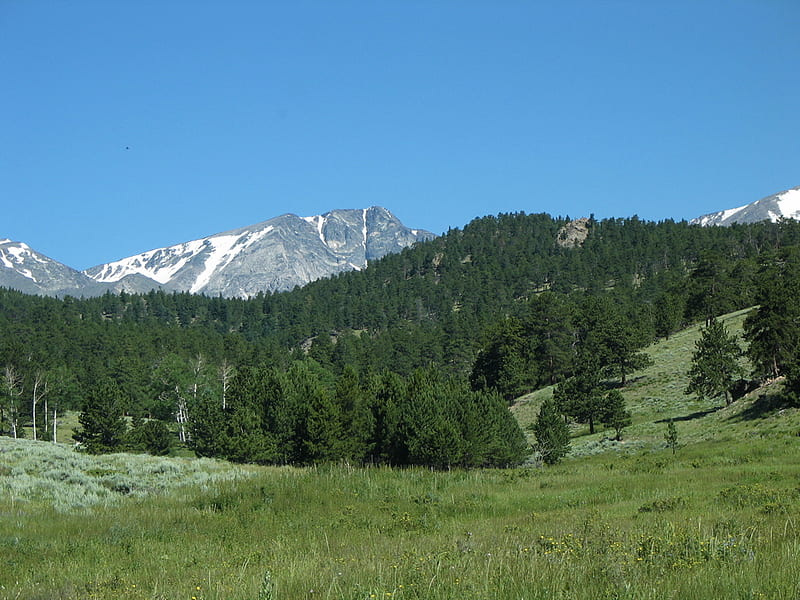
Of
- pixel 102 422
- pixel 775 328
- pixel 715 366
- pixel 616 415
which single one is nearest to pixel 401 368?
pixel 102 422

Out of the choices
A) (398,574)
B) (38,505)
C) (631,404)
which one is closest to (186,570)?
(398,574)

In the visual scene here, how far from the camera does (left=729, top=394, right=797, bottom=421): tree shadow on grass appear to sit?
143 feet

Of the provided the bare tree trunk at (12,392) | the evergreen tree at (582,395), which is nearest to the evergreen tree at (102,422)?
the bare tree trunk at (12,392)

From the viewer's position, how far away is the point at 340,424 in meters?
48.9

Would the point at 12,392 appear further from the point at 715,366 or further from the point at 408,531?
the point at 408,531

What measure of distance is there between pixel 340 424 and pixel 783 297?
3665 cm

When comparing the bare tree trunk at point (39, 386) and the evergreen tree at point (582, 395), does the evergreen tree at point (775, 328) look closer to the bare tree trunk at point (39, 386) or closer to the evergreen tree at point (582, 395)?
the evergreen tree at point (582, 395)

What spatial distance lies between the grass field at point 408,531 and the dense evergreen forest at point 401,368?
19483mm

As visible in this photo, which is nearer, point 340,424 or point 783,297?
point 340,424

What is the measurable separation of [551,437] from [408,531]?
34.1 meters

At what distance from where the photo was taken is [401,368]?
425ft

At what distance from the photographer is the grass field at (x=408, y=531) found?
24.3ft

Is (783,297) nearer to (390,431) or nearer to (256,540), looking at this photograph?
(390,431)

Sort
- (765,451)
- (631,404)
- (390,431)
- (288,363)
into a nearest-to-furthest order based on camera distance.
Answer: (765,451) → (390,431) → (631,404) → (288,363)
